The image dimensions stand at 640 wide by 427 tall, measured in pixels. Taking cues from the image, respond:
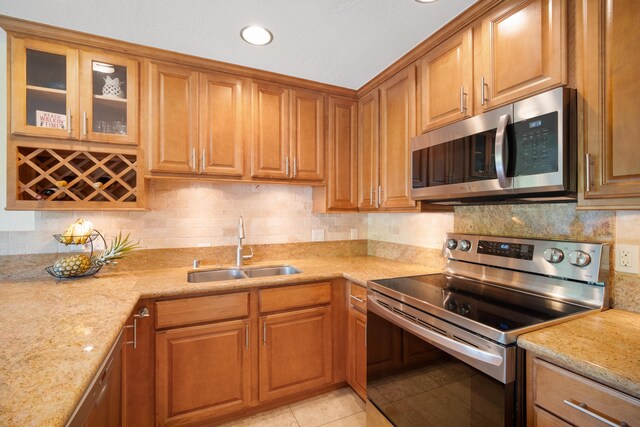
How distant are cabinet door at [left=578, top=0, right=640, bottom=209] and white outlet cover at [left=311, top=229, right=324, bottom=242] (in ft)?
6.32

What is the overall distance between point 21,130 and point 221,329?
1.60 metres

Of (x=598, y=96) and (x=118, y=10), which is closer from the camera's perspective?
(x=598, y=96)

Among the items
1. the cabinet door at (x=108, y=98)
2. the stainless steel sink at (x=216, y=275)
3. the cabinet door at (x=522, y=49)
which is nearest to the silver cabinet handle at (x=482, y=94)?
the cabinet door at (x=522, y=49)

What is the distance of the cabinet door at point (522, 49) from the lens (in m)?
1.19

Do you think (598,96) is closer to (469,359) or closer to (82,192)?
(469,359)

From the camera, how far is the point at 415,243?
2.37 metres

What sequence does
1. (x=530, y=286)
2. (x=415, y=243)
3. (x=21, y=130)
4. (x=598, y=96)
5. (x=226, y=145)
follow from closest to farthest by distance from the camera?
(x=598, y=96) → (x=530, y=286) → (x=21, y=130) → (x=226, y=145) → (x=415, y=243)

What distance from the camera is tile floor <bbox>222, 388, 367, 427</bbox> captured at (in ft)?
6.06

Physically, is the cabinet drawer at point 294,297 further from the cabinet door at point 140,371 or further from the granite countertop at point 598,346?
the granite countertop at point 598,346

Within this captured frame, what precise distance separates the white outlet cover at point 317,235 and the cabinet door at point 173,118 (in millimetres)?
1162

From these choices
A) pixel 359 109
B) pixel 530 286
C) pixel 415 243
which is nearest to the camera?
pixel 530 286

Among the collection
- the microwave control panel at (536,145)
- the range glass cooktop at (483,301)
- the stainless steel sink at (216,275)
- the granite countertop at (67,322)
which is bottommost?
the stainless steel sink at (216,275)

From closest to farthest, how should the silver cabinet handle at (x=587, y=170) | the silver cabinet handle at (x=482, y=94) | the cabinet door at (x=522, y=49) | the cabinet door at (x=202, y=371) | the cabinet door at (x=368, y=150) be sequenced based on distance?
the silver cabinet handle at (x=587, y=170)
the cabinet door at (x=522, y=49)
the silver cabinet handle at (x=482, y=94)
the cabinet door at (x=202, y=371)
the cabinet door at (x=368, y=150)

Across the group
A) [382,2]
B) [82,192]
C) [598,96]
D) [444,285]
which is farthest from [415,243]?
[82,192]
